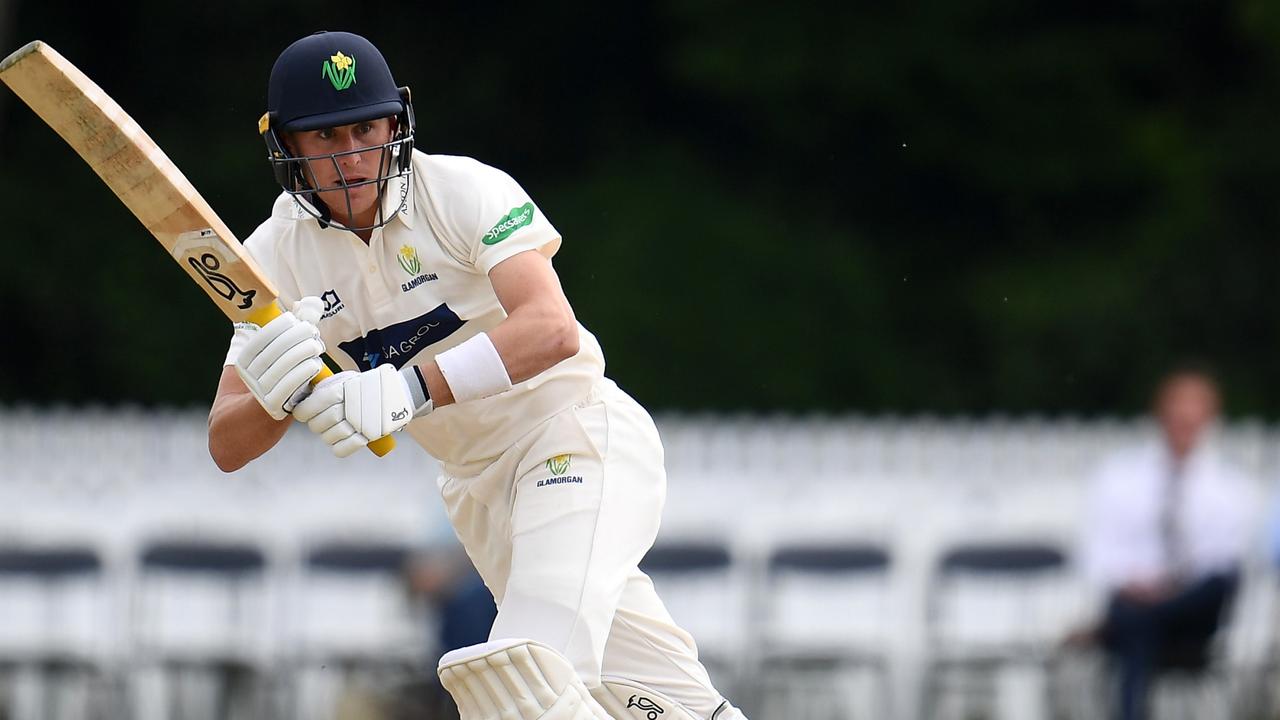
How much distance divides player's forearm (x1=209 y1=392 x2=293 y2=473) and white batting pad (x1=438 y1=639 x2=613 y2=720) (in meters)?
0.59

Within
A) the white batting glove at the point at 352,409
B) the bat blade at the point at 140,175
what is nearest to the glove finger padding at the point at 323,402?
the white batting glove at the point at 352,409

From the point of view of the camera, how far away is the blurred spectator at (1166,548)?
7992mm

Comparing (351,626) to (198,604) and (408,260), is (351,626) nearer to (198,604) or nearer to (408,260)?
(198,604)

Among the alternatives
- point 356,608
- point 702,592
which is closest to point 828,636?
point 702,592

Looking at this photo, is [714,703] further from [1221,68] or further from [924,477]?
[1221,68]

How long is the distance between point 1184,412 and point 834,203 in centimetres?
831

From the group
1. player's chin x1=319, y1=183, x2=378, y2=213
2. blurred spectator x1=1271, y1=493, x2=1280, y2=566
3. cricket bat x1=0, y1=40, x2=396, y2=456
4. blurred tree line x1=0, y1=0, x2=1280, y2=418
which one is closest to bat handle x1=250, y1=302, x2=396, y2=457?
cricket bat x1=0, y1=40, x2=396, y2=456

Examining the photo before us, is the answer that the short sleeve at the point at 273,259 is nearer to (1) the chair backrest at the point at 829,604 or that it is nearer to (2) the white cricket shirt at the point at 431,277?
(2) the white cricket shirt at the point at 431,277

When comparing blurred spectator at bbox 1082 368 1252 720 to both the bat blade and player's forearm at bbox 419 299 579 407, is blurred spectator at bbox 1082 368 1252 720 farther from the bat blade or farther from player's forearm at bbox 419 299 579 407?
the bat blade

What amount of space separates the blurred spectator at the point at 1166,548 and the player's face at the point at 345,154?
4.80 meters

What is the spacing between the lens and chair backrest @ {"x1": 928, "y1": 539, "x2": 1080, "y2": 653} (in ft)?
28.0

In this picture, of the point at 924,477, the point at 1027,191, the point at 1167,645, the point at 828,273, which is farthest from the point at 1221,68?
the point at 1167,645

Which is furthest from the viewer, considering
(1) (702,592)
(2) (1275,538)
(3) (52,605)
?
(2) (1275,538)

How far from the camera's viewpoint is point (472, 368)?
3877 millimetres
